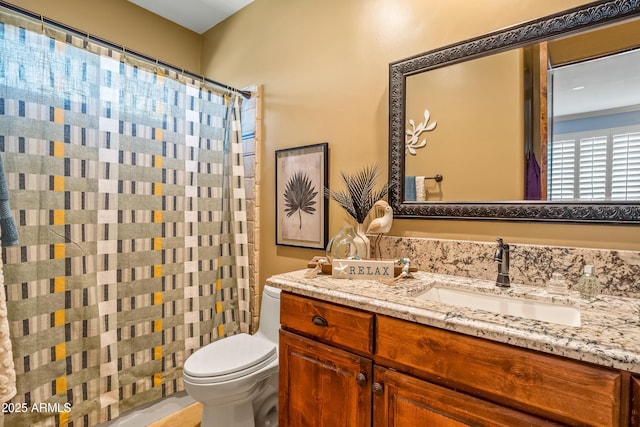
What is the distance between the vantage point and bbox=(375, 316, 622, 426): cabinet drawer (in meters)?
0.68

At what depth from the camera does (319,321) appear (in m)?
1.16

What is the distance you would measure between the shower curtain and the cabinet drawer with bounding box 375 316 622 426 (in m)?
1.44

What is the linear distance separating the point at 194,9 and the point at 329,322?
2547mm

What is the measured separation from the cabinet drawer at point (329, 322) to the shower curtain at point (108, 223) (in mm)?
999

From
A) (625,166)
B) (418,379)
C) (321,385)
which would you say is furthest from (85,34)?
(625,166)

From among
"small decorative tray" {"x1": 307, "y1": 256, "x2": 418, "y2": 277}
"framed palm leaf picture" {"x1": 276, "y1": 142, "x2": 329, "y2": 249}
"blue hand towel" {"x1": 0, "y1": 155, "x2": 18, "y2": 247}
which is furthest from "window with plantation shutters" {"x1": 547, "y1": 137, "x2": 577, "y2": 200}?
"blue hand towel" {"x1": 0, "y1": 155, "x2": 18, "y2": 247}

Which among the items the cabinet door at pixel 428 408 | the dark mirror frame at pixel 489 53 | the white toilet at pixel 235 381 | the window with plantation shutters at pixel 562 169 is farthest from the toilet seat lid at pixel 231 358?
the window with plantation shutters at pixel 562 169

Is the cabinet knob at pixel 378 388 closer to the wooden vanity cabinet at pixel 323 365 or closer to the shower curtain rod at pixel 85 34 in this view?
the wooden vanity cabinet at pixel 323 365

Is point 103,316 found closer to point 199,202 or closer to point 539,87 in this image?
point 199,202

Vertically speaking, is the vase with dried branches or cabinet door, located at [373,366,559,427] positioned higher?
the vase with dried branches

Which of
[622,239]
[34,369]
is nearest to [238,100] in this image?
[34,369]

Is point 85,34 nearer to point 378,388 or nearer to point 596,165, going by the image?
point 378,388

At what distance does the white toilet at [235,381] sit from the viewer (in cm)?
143

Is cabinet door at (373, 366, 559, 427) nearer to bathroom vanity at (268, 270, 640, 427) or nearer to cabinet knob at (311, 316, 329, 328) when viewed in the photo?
bathroom vanity at (268, 270, 640, 427)
